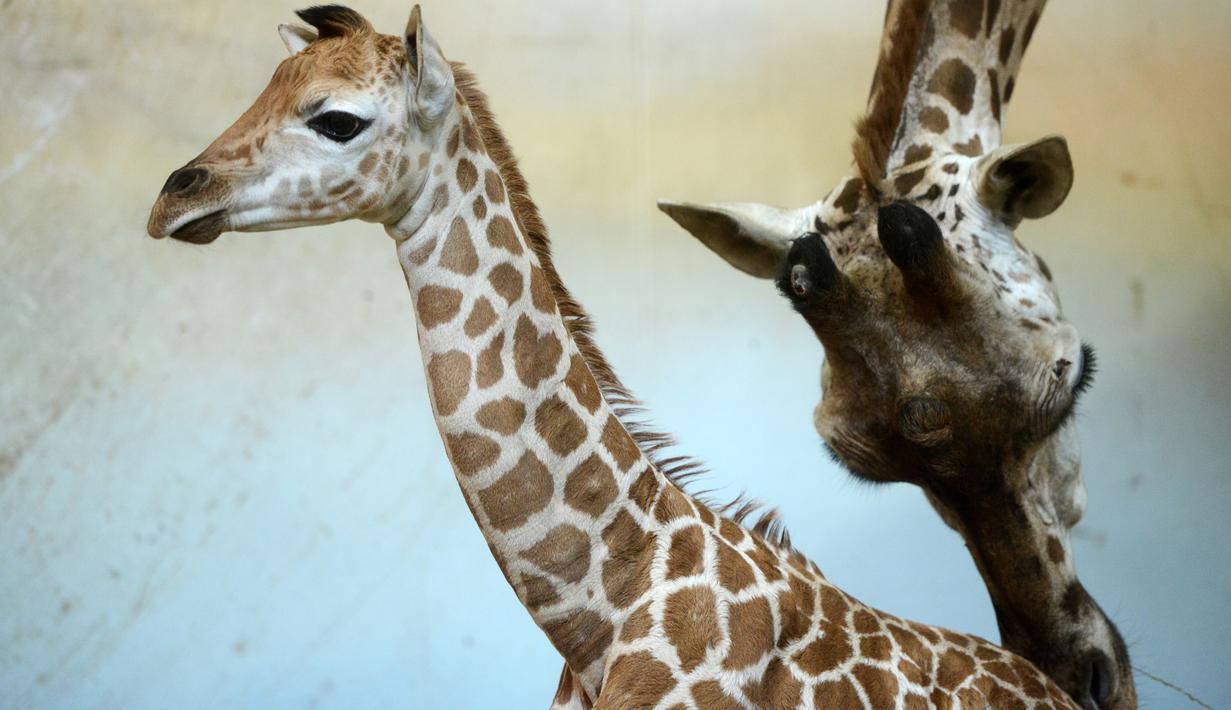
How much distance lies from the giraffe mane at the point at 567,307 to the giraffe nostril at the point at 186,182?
36 centimetres

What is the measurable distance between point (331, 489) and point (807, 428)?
103cm

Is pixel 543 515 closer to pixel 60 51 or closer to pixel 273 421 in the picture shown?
pixel 273 421

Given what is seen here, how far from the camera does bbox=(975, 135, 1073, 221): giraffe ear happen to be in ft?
5.00

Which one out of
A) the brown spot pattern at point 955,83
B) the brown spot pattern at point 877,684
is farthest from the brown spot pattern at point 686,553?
the brown spot pattern at point 955,83

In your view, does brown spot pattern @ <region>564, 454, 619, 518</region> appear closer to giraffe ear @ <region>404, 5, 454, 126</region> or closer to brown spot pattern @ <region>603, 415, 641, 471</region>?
brown spot pattern @ <region>603, 415, 641, 471</region>

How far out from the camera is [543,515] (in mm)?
1339

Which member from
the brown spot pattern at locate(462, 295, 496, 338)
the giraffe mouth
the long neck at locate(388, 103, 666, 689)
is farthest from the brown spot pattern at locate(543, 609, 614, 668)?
the giraffe mouth

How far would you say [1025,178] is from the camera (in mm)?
1589

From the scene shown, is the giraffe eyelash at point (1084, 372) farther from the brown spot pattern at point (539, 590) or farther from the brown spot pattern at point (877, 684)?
the brown spot pattern at point (539, 590)

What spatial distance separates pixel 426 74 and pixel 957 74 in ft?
3.01

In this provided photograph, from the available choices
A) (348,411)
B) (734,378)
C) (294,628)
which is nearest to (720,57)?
(734,378)

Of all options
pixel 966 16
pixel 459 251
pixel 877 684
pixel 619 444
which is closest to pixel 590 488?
pixel 619 444

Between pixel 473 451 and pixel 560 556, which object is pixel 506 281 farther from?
pixel 560 556

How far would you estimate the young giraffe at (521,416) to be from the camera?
1.27 metres
